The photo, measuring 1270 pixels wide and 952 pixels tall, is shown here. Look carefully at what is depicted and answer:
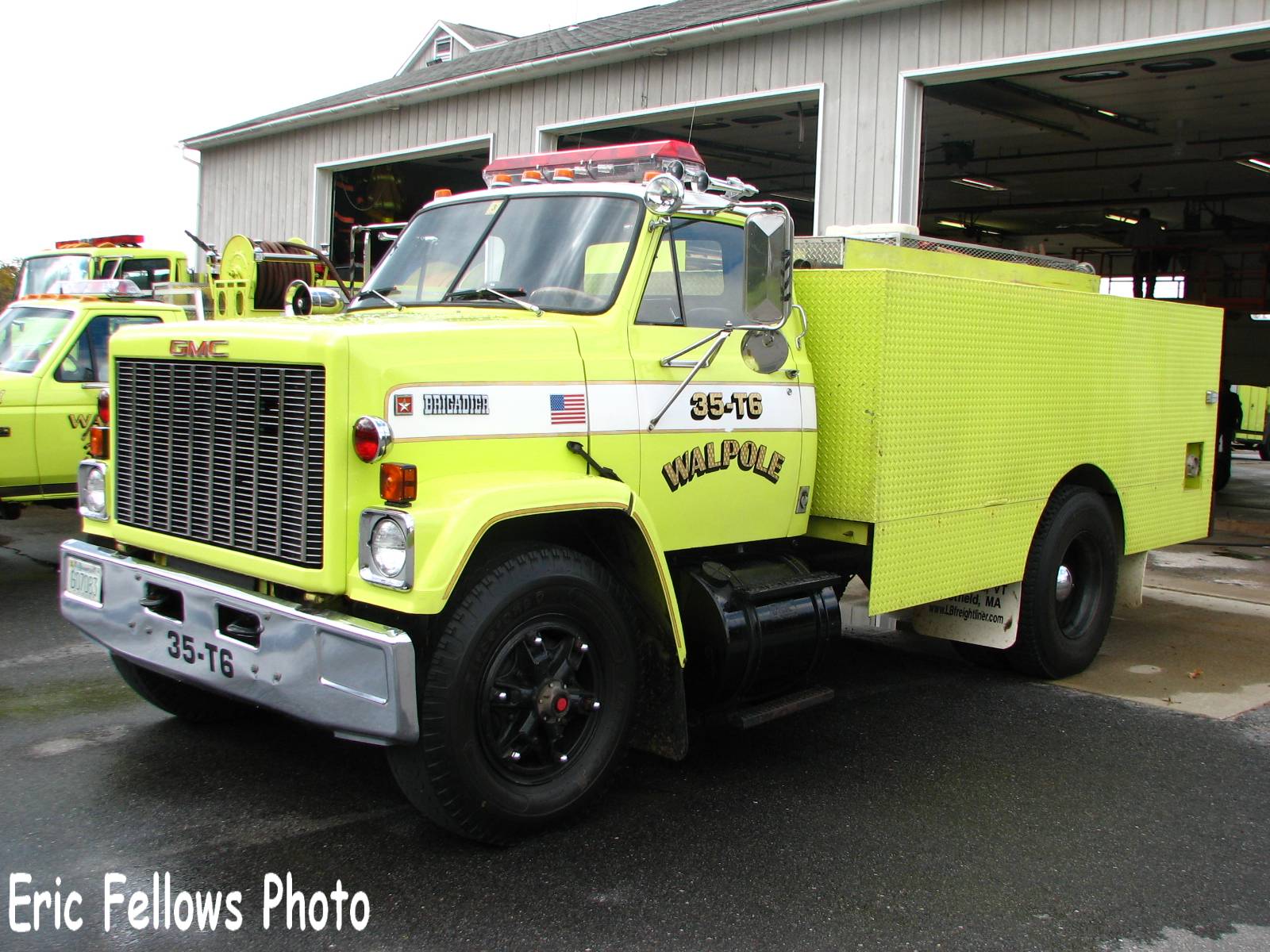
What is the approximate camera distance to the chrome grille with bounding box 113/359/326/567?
411 centimetres

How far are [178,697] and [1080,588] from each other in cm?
506

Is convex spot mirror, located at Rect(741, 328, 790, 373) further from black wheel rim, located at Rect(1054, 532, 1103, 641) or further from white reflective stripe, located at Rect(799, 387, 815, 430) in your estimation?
black wheel rim, located at Rect(1054, 532, 1103, 641)

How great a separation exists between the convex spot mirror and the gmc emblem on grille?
7.05ft

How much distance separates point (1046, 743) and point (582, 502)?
2.91 metres

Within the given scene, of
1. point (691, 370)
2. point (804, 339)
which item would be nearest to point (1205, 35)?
point (804, 339)

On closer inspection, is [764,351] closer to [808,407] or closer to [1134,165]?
[808,407]

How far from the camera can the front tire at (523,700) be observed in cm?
409

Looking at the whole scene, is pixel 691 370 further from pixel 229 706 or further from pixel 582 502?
pixel 229 706

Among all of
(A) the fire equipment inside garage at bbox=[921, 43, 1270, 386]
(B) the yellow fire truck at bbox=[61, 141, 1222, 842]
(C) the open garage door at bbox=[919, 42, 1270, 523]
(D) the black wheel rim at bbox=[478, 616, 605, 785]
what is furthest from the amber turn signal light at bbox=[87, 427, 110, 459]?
(C) the open garage door at bbox=[919, 42, 1270, 523]

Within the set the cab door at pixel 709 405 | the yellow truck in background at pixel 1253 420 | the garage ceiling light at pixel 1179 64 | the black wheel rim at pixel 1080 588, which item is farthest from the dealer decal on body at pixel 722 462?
the yellow truck in background at pixel 1253 420

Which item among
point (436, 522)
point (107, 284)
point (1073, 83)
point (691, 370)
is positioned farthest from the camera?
point (1073, 83)

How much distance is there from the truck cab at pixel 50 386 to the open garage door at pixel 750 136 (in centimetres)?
579

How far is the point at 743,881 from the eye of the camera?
4203mm

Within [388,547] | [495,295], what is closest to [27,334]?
[495,295]
